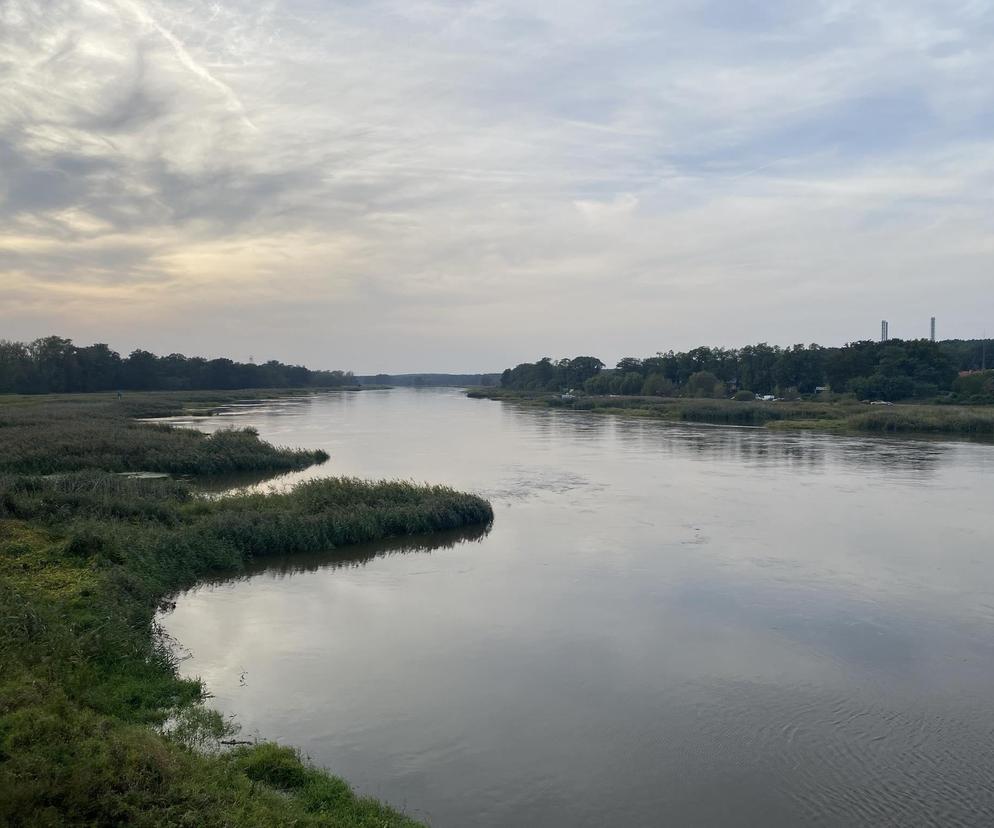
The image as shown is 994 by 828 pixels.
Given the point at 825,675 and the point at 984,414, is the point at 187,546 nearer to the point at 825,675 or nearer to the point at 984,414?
the point at 825,675

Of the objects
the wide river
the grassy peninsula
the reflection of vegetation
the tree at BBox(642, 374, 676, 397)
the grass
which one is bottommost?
the wide river

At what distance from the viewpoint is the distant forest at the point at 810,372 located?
7669cm

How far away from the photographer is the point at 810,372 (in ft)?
304

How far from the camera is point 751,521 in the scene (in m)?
23.2

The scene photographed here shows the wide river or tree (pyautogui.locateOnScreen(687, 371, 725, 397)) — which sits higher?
tree (pyautogui.locateOnScreen(687, 371, 725, 397))

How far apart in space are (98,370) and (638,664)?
10734 centimetres

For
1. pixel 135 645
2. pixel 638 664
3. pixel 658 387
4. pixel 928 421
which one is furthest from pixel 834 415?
pixel 135 645

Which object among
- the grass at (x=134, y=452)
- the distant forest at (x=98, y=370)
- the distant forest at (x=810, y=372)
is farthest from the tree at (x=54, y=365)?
the distant forest at (x=810, y=372)

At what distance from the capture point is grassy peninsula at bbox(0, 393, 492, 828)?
20.9 feet

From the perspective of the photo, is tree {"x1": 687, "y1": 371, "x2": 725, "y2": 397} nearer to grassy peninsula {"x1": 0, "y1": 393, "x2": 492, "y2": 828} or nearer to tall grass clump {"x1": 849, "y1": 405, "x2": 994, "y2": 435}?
tall grass clump {"x1": 849, "y1": 405, "x2": 994, "y2": 435}

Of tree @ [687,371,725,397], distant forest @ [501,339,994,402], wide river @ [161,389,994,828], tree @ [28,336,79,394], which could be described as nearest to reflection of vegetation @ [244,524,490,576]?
wide river @ [161,389,994,828]

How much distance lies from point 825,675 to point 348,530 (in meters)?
11.9

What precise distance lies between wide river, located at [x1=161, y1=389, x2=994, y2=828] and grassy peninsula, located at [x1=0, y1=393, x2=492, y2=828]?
0.81m

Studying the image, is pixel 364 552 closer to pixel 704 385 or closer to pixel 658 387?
pixel 704 385
